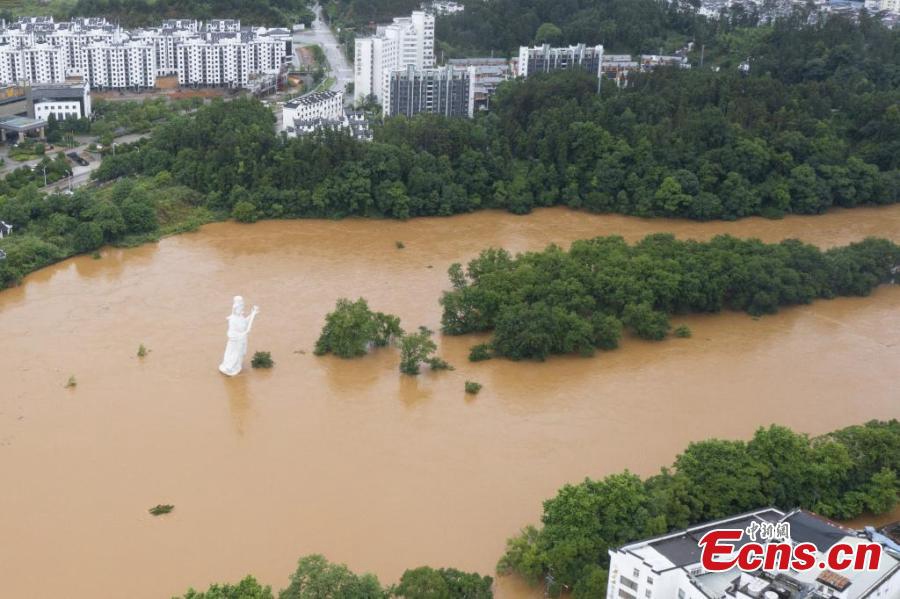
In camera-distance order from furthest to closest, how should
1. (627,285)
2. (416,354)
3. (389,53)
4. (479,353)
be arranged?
(389,53), (627,285), (479,353), (416,354)

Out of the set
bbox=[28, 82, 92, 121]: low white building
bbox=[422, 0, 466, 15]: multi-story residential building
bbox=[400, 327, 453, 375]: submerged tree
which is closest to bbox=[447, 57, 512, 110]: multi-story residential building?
bbox=[422, 0, 466, 15]: multi-story residential building

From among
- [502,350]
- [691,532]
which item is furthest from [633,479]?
[502,350]

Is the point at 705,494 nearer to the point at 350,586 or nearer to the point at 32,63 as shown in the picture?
the point at 350,586

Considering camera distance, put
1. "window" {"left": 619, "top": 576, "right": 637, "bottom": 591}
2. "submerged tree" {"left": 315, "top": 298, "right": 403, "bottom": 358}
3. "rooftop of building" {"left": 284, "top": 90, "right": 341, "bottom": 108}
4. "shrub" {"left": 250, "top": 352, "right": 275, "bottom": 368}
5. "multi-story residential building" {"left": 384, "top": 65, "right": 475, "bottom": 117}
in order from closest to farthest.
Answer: "window" {"left": 619, "top": 576, "right": 637, "bottom": 591} < "shrub" {"left": 250, "top": 352, "right": 275, "bottom": 368} < "submerged tree" {"left": 315, "top": 298, "right": 403, "bottom": 358} < "rooftop of building" {"left": 284, "top": 90, "right": 341, "bottom": 108} < "multi-story residential building" {"left": 384, "top": 65, "right": 475, "bottom": 117}

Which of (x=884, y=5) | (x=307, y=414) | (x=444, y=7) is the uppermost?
(x=884, y=5)

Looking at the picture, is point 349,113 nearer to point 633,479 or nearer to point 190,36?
point 190,36

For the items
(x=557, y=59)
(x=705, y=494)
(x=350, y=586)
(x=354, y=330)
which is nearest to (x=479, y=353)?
(x=354, y=330)

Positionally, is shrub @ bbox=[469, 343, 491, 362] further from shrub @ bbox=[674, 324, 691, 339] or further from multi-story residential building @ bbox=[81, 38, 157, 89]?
multi-story residential building @ bbox=[81, 38, 157, 89]
